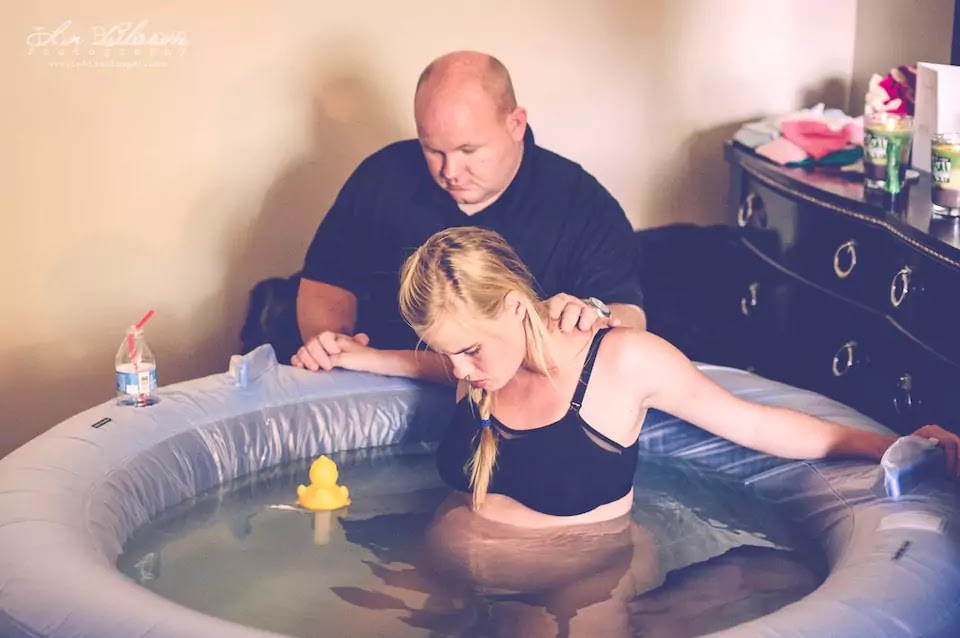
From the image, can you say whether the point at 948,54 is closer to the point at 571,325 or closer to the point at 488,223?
the point at 488,223

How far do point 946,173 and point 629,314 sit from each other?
29.3 inches

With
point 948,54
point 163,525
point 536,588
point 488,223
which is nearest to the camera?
point 536,588

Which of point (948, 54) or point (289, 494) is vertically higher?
point (948, 54)

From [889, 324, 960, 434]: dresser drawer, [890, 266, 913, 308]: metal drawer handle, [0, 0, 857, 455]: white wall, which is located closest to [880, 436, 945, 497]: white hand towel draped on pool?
[889, 324, 960, 434]: dresser drawer

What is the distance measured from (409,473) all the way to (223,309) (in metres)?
1.30

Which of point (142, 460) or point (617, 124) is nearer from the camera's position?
point (142, 460)

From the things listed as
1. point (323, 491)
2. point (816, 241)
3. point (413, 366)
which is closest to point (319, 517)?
point (323, 491)

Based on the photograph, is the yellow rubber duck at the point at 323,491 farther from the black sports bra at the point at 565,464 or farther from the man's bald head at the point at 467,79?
the man's bald head at the point at 467,79

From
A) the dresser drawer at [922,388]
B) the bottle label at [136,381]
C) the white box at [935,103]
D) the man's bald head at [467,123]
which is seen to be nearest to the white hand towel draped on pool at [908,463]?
the dresser drawer at [922,388]

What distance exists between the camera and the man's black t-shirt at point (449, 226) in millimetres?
3098

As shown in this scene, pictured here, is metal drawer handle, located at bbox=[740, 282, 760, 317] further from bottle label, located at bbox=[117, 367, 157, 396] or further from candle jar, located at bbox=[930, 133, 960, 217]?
bottle label, located at bbox=[117, 367, 157, 396]

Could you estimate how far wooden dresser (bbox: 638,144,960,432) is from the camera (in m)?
2.55

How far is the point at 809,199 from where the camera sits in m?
3.13

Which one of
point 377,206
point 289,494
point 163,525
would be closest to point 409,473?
point 289,494
